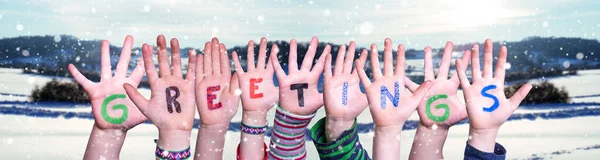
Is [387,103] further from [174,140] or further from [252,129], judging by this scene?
[174,140]

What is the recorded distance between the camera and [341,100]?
3.57m

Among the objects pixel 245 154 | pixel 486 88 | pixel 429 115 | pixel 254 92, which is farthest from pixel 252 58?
pixel 486 88

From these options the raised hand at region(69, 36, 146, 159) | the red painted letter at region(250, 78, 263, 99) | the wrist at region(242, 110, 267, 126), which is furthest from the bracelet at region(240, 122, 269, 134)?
the raised hand at region(69, 36, 146, 159)

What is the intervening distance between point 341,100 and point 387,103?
0.30 meters

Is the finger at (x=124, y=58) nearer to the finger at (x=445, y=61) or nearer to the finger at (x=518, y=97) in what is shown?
the finger at (x=445, y=61)

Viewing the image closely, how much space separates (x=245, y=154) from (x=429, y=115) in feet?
3.55

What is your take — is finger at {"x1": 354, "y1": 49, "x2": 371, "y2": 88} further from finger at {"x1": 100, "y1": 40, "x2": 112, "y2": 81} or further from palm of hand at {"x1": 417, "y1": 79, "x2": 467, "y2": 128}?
finger at {"x1": 100, "y1": 40, "x2": 112, "y2": 81}

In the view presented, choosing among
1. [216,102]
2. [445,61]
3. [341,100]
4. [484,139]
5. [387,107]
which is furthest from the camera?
[445,61]

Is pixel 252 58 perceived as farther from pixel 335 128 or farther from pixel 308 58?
pixel 335 128

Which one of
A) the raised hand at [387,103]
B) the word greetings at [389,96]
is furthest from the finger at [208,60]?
the word greetings at [389,96]

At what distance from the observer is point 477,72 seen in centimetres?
360

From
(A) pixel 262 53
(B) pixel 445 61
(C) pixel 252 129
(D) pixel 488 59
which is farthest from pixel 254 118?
(D) pixel 488 59

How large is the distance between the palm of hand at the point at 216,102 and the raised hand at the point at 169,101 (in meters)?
0.10

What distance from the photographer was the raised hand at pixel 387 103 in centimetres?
332
